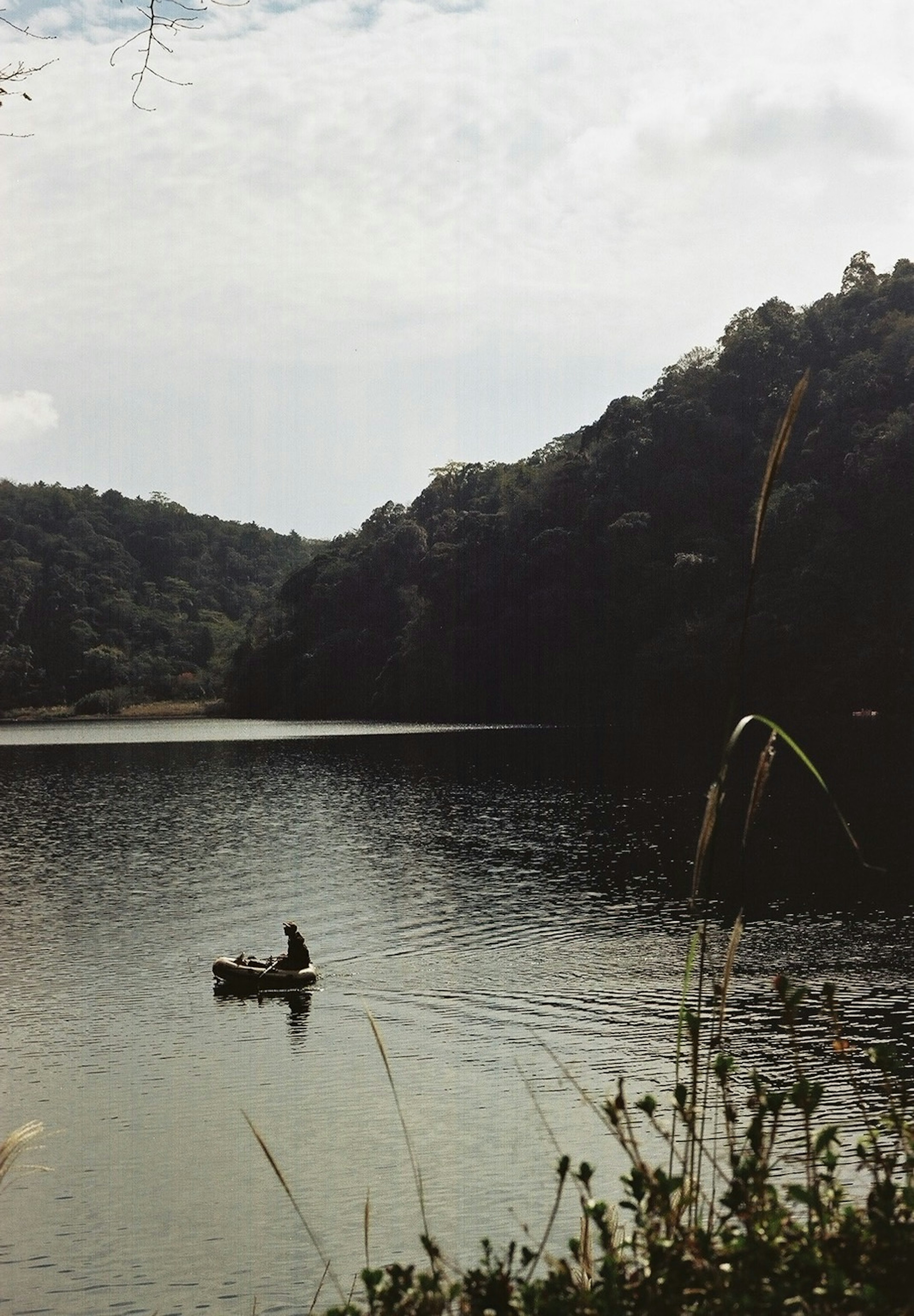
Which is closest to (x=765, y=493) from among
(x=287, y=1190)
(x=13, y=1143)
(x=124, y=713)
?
(x=287, y=1190)

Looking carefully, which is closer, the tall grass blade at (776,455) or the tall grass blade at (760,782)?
the tall grass blade at (776,455)

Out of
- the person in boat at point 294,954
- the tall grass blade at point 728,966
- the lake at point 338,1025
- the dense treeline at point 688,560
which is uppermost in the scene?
the dense treeline at point 688,560

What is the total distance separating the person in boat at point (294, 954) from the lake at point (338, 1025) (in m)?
0.67

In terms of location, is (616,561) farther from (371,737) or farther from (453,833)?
(453,833)

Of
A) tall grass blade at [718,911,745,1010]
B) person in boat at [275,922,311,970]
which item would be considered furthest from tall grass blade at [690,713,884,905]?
person in boat at [275,922,311,970]

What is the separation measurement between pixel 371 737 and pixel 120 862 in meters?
59.0

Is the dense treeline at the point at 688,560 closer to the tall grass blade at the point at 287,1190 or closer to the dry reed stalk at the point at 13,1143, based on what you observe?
the tall grass blade at the point at 287,1190

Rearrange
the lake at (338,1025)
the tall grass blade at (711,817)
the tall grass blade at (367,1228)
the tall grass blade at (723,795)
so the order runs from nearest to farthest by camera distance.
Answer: the tall grass blade at (723,795), the tall grass blade at (711,817), the tall grass blade at (367,1228), the lake at (338,1025)

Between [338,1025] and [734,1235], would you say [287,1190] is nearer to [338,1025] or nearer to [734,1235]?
[734,1235]

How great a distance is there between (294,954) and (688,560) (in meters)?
76.3

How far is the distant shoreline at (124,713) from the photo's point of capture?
154625 mm

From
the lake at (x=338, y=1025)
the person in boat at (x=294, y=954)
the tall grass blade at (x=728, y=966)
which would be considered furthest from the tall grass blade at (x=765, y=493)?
the person in boat at (x=294, y=954)

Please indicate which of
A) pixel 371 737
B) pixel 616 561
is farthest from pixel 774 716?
pixel 371 737

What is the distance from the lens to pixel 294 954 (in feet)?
85.4
